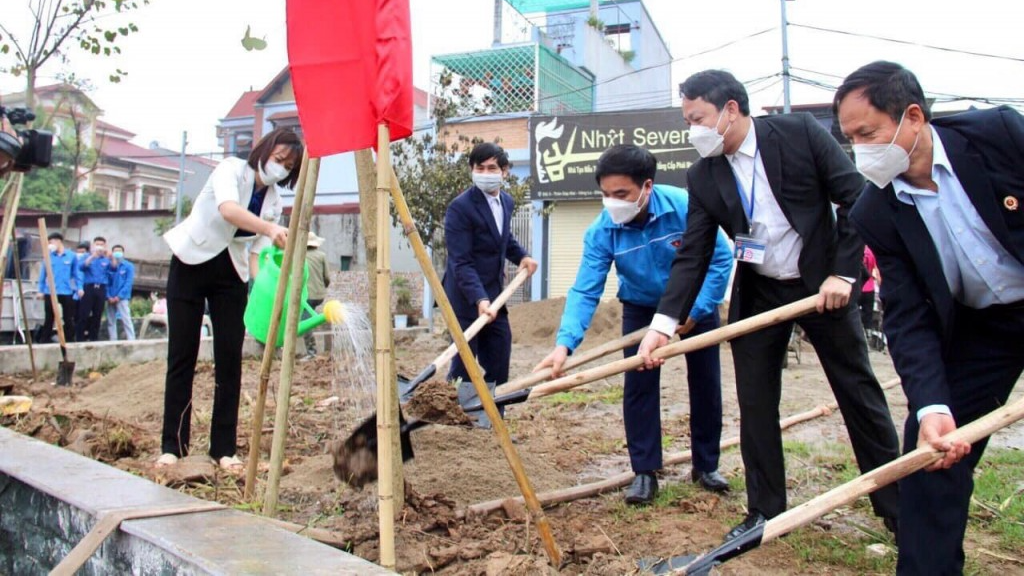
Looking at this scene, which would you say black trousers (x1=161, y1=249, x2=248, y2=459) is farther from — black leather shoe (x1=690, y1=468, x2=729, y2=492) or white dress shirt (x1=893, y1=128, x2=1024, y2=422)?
white dress shirt (x1=893, y1=128, x2=1024, y2=422)

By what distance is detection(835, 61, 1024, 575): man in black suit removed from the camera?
2307 mm

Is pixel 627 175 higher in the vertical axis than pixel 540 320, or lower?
higher

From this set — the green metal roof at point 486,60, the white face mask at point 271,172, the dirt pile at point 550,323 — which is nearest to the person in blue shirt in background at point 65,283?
the dirt pile at point 550,323

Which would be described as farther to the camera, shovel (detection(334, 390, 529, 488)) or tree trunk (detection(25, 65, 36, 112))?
tree trunk (detection(25, 65, 36, 112))

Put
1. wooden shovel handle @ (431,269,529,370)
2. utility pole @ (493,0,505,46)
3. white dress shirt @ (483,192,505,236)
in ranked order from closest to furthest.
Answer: wooden shovel handle @ (431,269,529,370) → white dress shirt @ (483,192,505,236) → utility pole @ (493,0,505,46)

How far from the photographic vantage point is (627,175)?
3787 mm

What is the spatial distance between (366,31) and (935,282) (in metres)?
1.91

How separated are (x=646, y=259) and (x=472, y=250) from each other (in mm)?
1382

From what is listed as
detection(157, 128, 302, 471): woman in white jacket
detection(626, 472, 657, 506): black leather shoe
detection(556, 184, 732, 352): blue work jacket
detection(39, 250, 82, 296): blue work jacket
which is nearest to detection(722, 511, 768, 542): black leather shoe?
detection(626, 472, 657, 506): black leather shoe

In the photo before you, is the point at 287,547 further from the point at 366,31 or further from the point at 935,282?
the point at 935,282

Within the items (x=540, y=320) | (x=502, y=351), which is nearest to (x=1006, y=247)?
(x=502, y=351)

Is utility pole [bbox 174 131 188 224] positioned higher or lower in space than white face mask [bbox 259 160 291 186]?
higher

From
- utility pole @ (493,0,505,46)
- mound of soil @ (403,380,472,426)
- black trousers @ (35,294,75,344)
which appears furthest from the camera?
utility pole @ (493,0,505,46)

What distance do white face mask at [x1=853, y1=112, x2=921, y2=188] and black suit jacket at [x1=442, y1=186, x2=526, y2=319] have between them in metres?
2.71
